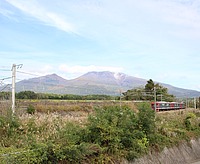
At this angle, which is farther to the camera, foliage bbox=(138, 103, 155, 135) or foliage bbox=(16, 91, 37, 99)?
foliage bbox=(16, 91, 37, 99)

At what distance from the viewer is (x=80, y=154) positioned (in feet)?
24.8

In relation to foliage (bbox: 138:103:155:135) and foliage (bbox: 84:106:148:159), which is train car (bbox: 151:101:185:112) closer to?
foliage (bbox: 138:103:155:135)

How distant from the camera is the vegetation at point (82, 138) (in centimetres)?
692

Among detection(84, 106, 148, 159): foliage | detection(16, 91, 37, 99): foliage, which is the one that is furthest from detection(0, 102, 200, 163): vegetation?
detection(16, 91, 37, 99): foliage

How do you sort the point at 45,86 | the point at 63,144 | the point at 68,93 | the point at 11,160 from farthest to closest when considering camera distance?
the point at 68,93 < the point at 45,86 < the point at 63,144 < the point at 11,160

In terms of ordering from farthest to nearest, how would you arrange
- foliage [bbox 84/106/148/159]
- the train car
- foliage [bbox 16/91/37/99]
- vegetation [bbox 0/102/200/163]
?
the train car
foliage [bbox 16/91/37/99]
foliage [bbox 84/106/148/159]
vegetation [bbox 0/102/200/163]

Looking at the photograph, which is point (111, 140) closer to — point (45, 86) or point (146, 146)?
point (146, 146)

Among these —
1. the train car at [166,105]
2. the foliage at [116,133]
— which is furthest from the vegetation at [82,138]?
the train car at [166,105]

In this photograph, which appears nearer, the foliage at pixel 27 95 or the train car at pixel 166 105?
the foliage at pixel 27 95

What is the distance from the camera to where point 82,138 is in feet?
29.3

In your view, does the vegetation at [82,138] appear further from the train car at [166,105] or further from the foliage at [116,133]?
the train car at [166,105]

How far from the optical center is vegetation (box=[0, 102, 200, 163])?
22.7 ft

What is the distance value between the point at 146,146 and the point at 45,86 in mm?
11322

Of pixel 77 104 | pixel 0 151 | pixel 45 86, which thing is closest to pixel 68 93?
pixel 77 104
